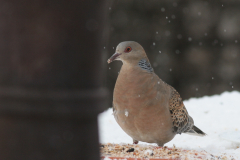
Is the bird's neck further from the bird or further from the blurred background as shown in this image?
the blurred background

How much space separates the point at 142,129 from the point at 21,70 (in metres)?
1.68

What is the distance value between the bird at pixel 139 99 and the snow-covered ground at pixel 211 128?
196 millimetres

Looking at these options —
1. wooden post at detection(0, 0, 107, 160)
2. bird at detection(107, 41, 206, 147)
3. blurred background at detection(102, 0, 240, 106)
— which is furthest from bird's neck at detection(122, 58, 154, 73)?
blurred background at detection(102, 0, 240, 106)

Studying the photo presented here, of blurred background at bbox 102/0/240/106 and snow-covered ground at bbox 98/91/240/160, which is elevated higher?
blurred background at bbox 102/0/240/106

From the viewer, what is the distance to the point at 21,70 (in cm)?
74

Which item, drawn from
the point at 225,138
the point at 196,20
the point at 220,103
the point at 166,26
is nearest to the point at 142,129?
the point at 225,138

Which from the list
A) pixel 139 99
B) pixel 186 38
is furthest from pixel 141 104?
pixel 186 38

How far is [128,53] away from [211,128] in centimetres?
144

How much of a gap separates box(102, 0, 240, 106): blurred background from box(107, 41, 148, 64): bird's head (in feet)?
12.0

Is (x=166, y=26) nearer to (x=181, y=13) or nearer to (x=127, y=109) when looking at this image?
(x=181, y=13)

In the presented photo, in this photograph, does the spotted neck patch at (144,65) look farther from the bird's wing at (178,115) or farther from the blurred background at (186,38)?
the blurred background at (186,38)

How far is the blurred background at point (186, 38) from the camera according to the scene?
20.6 feet

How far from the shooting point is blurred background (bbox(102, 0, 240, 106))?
6.29 metres

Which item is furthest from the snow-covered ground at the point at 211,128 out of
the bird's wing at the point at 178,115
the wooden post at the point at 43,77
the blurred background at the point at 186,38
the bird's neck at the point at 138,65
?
the blurred background at the point at 186,38
